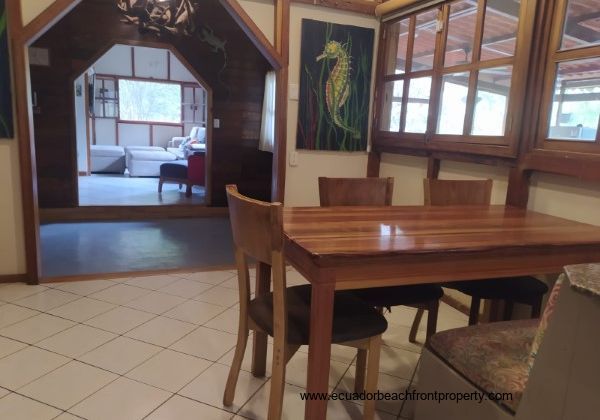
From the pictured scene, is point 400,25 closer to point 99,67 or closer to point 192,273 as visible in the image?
point 192,273

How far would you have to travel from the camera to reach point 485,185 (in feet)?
8.23

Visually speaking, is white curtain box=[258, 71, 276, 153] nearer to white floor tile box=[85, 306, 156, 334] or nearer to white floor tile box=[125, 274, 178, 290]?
white floor tile box=[125, 274, 178, 290]

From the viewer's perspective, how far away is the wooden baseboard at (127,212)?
16.8 feet

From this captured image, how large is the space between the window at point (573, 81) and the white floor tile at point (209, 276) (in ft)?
7.58

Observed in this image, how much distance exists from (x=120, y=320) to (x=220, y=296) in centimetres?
66

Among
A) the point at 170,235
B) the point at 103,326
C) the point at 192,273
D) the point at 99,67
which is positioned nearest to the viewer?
the point at 103,326

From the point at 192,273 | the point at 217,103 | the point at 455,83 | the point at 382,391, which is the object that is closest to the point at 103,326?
the point at 192,273

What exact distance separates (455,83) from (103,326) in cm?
268

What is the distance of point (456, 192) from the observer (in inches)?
97.9

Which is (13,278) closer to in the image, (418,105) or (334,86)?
(334,86)

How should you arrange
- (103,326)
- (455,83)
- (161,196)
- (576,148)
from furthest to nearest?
1. (161,196)
2. (455,83)
3. (103,326)
4. (576,148)

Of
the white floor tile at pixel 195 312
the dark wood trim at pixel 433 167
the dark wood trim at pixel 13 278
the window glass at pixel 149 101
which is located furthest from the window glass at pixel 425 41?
the window glass at pixel 149 101

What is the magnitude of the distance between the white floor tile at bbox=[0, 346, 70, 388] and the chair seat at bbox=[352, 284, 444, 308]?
1.48 metres

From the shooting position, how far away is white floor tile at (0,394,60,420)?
1696 millimetres
